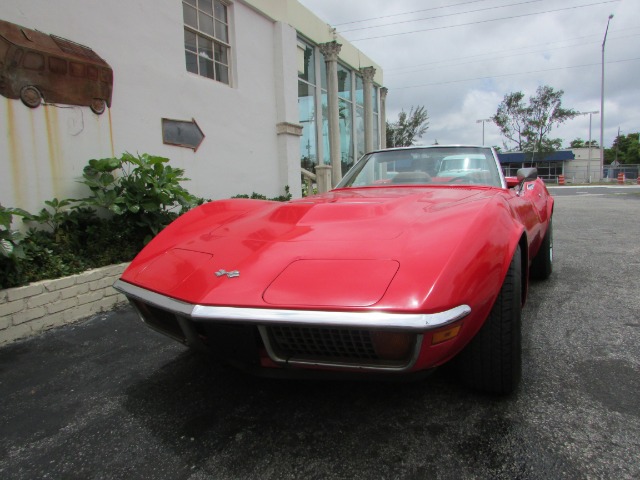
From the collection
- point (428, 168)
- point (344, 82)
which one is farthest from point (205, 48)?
point (344, 82)

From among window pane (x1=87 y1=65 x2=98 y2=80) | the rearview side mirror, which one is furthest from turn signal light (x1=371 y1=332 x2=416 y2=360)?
window pane (x1=87 y1=65 x2=98 y2=80)

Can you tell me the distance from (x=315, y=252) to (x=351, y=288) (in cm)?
31

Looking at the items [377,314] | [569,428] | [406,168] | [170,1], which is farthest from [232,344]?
[170,1]

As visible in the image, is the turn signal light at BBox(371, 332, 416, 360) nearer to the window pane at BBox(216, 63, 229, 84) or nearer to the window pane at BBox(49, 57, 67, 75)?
the window pane at BBox(49, 57, 67, 75)

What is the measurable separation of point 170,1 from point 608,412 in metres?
6.12

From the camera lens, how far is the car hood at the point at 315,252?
1438 mm

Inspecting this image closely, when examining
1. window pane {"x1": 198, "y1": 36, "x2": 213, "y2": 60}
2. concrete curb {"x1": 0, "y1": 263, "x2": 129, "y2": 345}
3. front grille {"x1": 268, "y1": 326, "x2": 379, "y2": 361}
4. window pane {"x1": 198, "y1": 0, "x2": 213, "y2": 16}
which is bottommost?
concrete curb {"x1": 0, "y1": 263, "x2": 129, "y2": 345}

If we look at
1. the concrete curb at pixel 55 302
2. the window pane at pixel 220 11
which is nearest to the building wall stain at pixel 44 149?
the concrete curb at pixel 55 302

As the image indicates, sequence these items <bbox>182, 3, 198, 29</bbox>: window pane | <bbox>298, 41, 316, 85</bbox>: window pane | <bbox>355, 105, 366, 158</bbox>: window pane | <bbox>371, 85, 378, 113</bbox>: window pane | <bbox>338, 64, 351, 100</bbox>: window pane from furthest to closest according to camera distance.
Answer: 1. <bbox>371, 85, 378, 113</bbox>: window pane
2. <bbox>355, 105, 366, 158</bbox>: window pane
3. <bbox>338, 64, 351, 100</bbox>: window pane
4. <bbox>298, 41, 316, 85</bbox>: window pane
5. <bbox>182, 3, 198, 29</bbox>: window pane

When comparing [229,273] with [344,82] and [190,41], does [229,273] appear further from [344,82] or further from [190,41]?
[344,82]

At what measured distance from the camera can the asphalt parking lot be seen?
149 cm

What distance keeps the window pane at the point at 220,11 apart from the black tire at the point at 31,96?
3.41 metres

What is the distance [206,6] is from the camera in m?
6.10

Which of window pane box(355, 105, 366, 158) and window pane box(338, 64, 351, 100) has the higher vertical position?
window pane box(338, 64, 351, 100)
